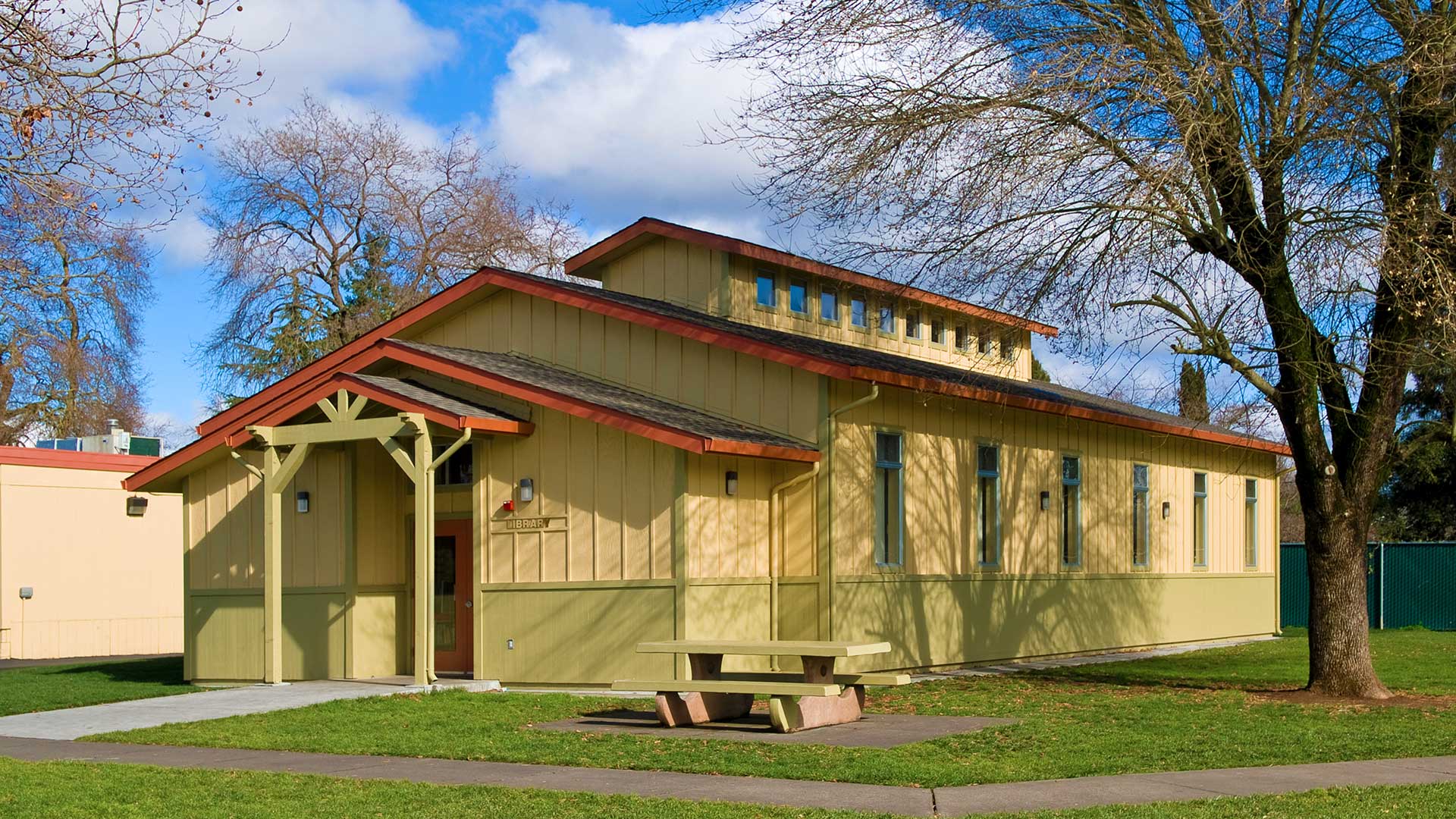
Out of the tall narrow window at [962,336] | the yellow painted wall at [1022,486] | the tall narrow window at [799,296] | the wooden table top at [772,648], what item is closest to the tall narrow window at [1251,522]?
the yellow painted wall at [1022,486]

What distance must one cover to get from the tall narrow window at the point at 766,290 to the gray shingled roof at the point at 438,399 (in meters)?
4.79

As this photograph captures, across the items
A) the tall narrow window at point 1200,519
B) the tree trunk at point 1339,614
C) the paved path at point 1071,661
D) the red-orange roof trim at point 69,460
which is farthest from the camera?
the red-orange roof trim at point 69,460

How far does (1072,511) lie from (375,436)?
10365mm

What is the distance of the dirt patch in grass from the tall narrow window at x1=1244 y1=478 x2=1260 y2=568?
12.2 m

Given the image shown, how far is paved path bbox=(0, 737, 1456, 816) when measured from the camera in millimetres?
9289

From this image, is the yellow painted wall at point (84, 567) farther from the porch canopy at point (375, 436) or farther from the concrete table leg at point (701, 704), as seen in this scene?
the concrete table leg at point (701, 704)

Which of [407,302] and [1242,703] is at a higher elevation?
[407,302]

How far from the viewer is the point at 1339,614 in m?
15.4

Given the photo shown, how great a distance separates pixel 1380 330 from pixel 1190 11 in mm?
3733

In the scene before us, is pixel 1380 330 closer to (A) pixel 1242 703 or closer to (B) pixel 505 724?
(A) pixel 1242 703

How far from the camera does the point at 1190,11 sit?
563 inches

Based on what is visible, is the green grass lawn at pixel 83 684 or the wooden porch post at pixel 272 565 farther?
the wooden porch post at pixel 272 565

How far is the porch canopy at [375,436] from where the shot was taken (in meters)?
16.7

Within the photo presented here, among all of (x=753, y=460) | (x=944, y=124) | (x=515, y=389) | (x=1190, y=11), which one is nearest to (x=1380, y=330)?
(x=1190, y=11)
